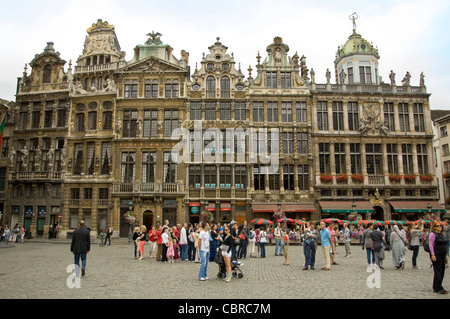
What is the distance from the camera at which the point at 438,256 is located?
9352 mm

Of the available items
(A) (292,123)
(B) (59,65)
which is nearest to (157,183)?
(A) (292,123)

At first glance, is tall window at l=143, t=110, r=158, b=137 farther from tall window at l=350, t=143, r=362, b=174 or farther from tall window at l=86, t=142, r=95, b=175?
tall window at l=350, t=143, r=362, b=174

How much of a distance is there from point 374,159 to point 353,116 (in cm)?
506

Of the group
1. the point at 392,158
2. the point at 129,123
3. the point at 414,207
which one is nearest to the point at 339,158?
the point at 392,158

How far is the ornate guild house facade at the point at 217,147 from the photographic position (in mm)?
36500

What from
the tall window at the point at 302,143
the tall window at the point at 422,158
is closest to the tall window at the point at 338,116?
the tall window at the point at 302,143

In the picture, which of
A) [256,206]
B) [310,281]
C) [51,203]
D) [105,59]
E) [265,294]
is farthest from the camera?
[105,59]

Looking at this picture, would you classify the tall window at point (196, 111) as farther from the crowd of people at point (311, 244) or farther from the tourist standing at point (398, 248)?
the tourist standing at point (398, 248)

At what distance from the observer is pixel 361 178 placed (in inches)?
1442

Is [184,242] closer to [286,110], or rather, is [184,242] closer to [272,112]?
[272,112]

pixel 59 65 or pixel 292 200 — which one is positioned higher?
pixel 59 65

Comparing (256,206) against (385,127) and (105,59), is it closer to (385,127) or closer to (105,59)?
(385,127)

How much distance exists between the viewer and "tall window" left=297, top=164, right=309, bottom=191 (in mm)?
36906

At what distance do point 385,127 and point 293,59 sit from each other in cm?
1230
